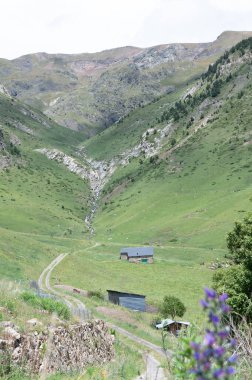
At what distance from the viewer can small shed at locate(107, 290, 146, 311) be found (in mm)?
58719

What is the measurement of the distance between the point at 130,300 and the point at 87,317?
101 ft

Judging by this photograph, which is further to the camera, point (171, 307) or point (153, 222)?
point (153, 222)

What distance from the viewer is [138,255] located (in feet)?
334

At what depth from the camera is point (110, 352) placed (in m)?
24.2

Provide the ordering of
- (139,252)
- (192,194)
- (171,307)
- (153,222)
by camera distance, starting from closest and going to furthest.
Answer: (171,307), (139,252), (153,222), (192,194)

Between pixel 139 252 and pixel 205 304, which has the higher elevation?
pixel 205 304

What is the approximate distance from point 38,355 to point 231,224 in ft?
341

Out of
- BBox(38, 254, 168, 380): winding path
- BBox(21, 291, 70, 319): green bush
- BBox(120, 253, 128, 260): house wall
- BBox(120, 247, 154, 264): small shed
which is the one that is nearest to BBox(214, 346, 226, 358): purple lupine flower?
BBox(38, 254, 168, 380): winding path

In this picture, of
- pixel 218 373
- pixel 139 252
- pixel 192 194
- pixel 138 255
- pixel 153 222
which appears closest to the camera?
pixel 218 373

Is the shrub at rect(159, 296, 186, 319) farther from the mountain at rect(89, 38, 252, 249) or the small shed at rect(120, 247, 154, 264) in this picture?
the mountain at rect(89, 38, 252, 249)

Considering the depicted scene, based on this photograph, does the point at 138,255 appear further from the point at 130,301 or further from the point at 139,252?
the point at 130,301

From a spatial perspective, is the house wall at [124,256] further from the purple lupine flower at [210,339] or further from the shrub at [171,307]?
the purple lupine flower at [210,339]

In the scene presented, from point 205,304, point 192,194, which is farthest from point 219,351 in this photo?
point 192,194

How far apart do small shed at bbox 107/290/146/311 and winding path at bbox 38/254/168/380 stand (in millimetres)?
8744
